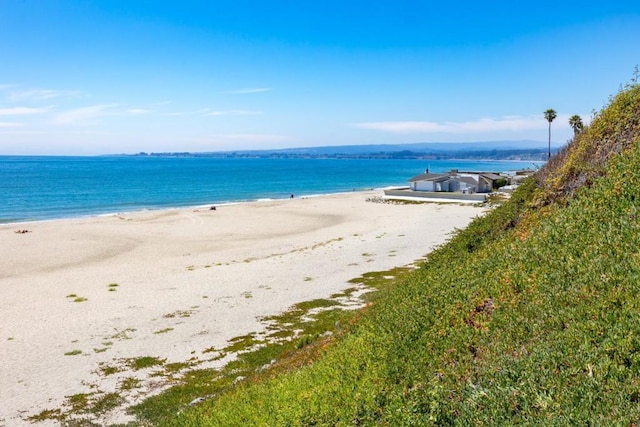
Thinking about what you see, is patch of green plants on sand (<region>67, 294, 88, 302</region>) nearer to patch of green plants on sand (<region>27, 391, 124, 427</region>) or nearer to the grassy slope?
patch of green plants on sand (<region>27, 391, 124, 427</region>)

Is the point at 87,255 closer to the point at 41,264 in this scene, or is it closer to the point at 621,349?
the point at 41,264

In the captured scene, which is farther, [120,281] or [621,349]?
[120,281]

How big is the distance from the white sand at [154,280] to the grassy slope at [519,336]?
7.60 m

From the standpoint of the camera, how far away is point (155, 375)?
610 inches

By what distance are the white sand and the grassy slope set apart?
7.60m

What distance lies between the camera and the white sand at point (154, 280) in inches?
661

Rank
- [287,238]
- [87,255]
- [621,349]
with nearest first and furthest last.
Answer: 1. [621,349]
2. [87,255]
3. [287,238]

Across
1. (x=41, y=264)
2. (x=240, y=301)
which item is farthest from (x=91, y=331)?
(x=41, y=264)

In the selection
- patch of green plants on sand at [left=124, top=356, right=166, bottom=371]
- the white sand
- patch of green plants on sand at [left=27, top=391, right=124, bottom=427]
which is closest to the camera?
patch of green plants on sand at [left=27, top=391, right=124, bottom=427]

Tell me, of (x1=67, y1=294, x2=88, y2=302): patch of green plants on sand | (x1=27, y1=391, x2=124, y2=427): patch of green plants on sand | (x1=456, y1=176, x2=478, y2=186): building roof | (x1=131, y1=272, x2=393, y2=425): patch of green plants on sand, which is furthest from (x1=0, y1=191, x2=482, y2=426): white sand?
(x1=456, y1=176, x2=478, y2=186): building roof

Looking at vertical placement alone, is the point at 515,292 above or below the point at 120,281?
above

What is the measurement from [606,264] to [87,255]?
36350 mm

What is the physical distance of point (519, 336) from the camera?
690cm

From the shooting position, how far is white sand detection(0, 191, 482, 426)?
1678 cm
